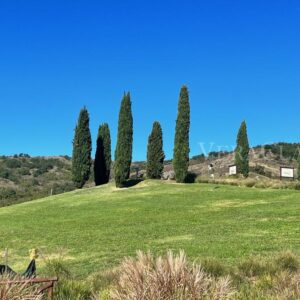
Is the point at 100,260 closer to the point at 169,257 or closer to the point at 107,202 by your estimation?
the point at 169,257

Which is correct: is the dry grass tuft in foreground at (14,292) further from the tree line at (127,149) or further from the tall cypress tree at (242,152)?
the tall cypress tree at (242,152)

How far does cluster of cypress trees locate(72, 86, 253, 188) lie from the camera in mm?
34531

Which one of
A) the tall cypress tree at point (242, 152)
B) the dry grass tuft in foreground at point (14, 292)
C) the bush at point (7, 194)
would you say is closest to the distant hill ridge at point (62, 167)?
the bush at point (7, 194)

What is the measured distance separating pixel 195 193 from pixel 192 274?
2287 centimetres

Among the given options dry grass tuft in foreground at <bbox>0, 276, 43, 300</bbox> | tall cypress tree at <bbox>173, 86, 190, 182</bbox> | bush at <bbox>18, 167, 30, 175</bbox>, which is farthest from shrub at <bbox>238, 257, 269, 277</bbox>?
bush at <bbox>18, 167, 30, 175</bbox>

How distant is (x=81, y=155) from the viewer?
40.8m

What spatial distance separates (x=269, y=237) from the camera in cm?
1255

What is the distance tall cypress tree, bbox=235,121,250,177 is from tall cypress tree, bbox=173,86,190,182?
24.9 feet

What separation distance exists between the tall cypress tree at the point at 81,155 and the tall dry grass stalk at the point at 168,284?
121ft

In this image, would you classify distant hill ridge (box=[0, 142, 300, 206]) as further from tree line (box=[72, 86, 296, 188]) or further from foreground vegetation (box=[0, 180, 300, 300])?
foreground vegetation (box=[0, 180, 300, 300])

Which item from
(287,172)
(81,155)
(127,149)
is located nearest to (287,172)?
(287,172)

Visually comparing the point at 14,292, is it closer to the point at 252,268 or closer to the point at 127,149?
the point at 252,268

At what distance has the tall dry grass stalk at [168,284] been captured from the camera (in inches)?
157

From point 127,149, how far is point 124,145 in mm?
375
